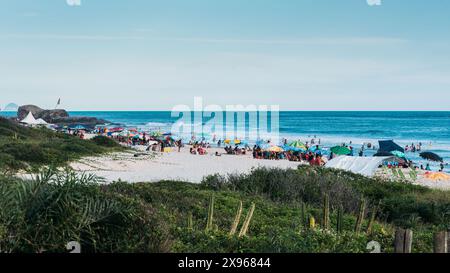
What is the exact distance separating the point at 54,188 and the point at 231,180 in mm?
13014

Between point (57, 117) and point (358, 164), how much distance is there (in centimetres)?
4562

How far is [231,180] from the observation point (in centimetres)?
1867

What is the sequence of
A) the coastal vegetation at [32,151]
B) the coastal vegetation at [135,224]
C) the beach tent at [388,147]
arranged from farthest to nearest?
the beach tent at [388,147] → the coastal vegetation at [32,151] → the coastal vegetation at [135,224]

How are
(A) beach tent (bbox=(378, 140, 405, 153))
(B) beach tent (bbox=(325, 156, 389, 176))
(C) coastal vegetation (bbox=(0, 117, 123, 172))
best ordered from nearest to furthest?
(C) coastal vegetation (bbox=(0, 117, 123, 172)) < (B) beach tent (bbox=(325, 156, 389, 176)) < (A) beach tent (bbox=(378, 140, 405, 153))

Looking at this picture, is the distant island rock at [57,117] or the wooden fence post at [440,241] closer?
the wooden fence post at [440,241]

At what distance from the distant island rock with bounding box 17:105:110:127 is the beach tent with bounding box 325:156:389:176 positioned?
129 feet

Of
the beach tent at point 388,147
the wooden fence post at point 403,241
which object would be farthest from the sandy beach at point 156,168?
the wooden fence post at point 403,241

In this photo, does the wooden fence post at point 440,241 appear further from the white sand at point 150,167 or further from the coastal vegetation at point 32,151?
the white sand at point 150,167

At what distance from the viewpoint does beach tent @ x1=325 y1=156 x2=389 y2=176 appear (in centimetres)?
3089

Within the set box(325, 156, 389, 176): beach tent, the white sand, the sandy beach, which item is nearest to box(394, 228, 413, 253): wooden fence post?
the sandy beach

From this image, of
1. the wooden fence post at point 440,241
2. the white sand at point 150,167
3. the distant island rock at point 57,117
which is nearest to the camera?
the wooden fence post at point 440,241

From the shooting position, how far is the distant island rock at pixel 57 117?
204 feet

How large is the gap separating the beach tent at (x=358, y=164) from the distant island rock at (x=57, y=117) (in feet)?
129

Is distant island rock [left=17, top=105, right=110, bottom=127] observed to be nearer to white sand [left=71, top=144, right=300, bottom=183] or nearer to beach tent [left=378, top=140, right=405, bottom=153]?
white sand [left=71, top=144, right=300, bottom=183]
